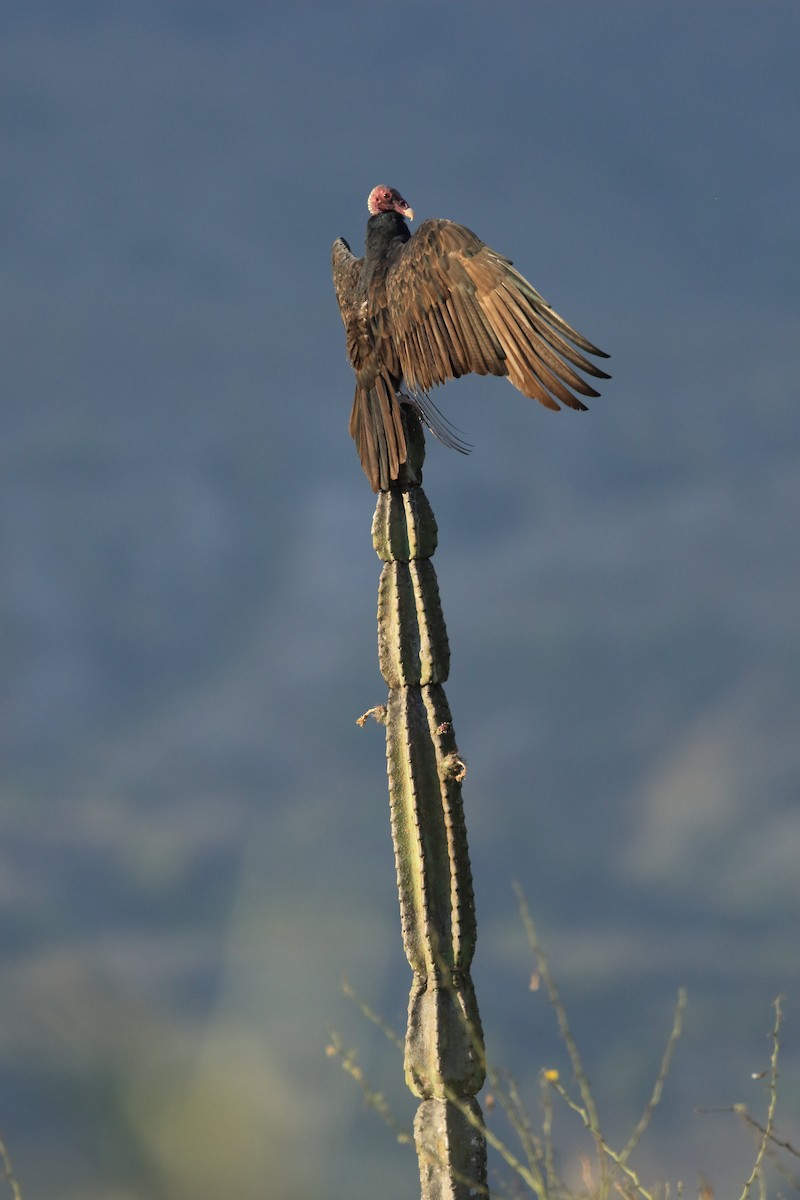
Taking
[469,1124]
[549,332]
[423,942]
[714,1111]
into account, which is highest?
[549,332]

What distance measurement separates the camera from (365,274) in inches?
313

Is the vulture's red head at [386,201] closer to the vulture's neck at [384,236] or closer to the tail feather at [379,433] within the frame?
the vulture's neck at [384,236]

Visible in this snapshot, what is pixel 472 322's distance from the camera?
7.07 meters

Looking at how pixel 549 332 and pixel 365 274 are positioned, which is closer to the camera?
pixel 549 332

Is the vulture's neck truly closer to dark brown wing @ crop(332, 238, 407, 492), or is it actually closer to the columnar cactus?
dark brown wing @ crop(332, 238, 407, 492)

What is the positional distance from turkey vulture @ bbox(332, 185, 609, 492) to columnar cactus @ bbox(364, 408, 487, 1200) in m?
0.24

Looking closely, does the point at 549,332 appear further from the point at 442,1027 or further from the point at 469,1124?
the point at 469,1124

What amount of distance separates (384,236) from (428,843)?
12.0 ft

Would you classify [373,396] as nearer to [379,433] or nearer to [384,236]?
[379,433]

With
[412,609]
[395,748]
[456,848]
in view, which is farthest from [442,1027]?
[412,609]

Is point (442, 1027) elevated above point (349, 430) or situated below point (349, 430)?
below

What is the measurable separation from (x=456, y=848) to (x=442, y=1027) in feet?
2.99

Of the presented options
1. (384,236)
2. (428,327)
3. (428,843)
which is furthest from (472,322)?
(428,843)

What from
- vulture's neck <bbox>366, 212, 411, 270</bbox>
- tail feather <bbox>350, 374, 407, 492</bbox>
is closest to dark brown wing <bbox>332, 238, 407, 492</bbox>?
tail feather <bbox>350, 374, 407, 492</bbox>
